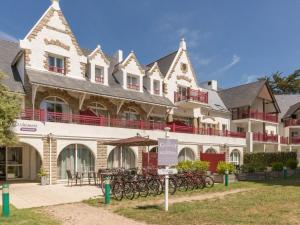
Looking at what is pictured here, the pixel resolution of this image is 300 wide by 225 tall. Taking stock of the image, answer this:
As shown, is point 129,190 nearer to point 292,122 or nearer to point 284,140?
point 284,140

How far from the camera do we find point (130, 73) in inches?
1172

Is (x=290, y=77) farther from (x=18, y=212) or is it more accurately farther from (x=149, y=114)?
(x=18, y=212)

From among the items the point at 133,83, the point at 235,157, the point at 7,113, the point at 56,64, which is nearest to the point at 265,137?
the point at 235,157

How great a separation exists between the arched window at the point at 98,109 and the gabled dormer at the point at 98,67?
5.82 feet

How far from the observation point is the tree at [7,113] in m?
17.1

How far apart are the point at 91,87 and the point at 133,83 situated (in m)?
6.00

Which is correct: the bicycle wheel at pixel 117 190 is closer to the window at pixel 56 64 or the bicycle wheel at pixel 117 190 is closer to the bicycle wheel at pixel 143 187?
the bicycle wheel at pixel 143 187

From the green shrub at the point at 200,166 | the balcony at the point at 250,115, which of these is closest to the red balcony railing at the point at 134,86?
the green shrub at the point at 200,166

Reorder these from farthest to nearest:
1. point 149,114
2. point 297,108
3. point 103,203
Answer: point 297,108, point 149,114, point 103,203

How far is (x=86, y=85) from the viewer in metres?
25.1

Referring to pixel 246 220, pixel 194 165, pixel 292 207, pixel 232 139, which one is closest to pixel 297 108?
pixel 232 139

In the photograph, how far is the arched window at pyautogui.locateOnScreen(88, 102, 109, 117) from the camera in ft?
86.8

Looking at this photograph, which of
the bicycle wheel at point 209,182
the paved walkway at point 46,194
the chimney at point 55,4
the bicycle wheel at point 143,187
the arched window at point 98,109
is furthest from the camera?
the arched window at point 98,109

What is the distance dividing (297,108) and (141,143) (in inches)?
1399
